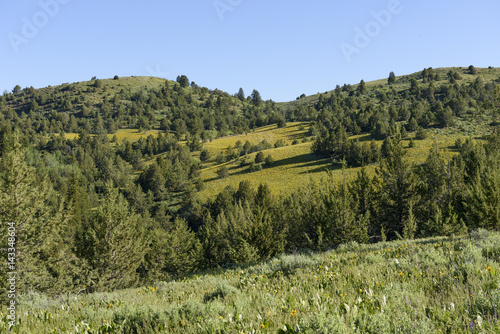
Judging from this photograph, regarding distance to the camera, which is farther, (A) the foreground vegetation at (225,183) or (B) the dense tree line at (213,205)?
(A) the foreground vegetation at (225,183)

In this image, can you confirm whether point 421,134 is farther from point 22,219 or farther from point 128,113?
point 128,113

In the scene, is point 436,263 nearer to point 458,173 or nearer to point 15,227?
point 15,227

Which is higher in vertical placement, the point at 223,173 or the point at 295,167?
the point at 223,173

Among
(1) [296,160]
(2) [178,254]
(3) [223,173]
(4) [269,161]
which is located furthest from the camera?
(3) [223,173]

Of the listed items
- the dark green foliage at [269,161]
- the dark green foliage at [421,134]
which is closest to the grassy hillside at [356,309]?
the dark green foliage at [269,161]

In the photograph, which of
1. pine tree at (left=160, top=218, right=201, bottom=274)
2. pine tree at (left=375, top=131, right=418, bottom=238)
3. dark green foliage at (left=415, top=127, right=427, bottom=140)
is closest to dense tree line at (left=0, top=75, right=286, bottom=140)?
dark green foliage at (left=415, top=127, right=427, bottom=140)

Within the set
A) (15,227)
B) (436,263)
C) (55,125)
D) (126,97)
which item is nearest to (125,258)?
(15,227)

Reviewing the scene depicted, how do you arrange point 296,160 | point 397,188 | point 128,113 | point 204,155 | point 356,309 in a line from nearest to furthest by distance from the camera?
1. point 356,309
2. point 397,188
3. point 296,160
4. point 204,155
5. point 128,113

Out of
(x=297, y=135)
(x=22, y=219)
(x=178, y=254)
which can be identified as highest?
(x=297, y=135)

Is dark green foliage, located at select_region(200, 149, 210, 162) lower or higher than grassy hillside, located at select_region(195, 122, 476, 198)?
higher

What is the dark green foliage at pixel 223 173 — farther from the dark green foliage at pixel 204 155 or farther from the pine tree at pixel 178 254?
the pine tree at pixel 178 254

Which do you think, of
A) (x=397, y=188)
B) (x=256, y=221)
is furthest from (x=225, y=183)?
(x=397, y=188)

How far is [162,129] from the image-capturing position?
14375 cm

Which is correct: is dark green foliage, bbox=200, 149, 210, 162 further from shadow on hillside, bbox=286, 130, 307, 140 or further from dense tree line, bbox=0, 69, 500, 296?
shadow on hillside, bbox=286, 130, 307, 140
